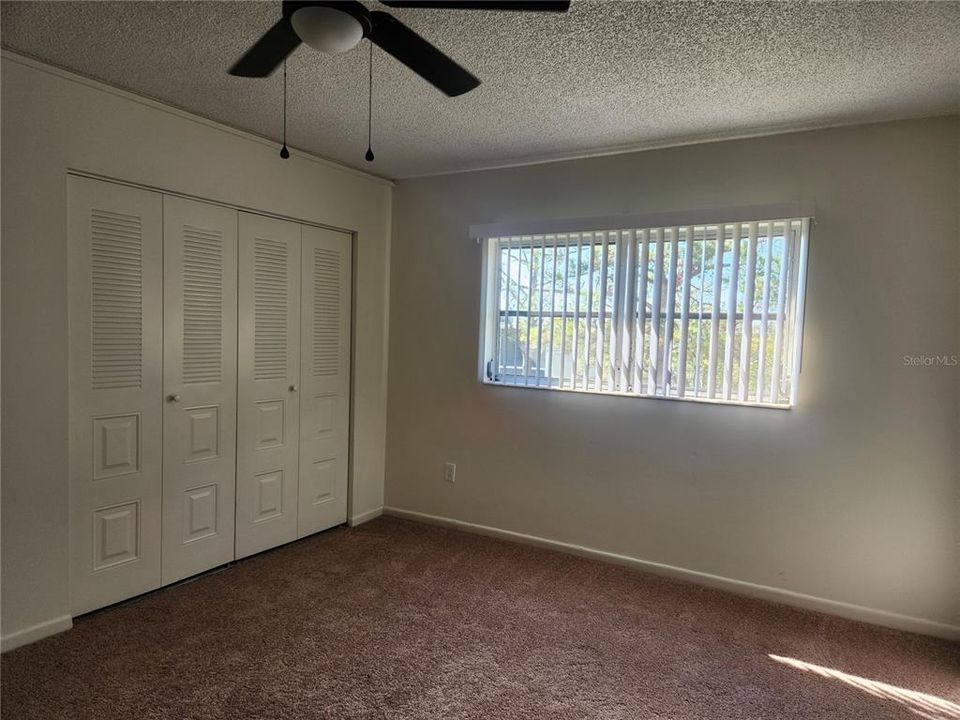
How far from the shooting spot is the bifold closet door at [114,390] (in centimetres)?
249

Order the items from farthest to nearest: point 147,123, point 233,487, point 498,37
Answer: point 233,487 < point 147,123 < point 498,37

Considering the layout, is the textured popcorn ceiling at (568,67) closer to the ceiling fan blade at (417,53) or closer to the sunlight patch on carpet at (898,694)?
the ceiling fan blade at (417,53)

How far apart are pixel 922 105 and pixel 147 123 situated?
11.2 ft

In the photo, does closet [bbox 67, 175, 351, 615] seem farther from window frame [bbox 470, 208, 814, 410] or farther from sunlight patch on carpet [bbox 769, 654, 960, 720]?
sunlight patch on carpet [bbox 769, 654, 960, 720]

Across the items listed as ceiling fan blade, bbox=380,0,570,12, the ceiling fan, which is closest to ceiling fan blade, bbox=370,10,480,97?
the ceiling fan

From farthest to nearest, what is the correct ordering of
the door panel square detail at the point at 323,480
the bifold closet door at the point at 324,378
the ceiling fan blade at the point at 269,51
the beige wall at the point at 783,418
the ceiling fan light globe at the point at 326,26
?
the door panel square detail at the point at 323,480 → the bifold closet door at the point at 324,378 → the beige wall at the point at 783,418 → the ceiling fan blade at the point at 269,51 → the ceiling fan light globe at the point at 326,26

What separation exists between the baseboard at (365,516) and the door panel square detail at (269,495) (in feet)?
1.90

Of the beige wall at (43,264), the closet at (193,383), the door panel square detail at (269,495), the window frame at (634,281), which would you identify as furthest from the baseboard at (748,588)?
the beige wall at (43,264)

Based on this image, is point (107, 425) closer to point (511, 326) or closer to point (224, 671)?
point (224, 671)

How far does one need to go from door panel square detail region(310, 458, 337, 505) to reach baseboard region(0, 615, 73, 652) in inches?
55.5

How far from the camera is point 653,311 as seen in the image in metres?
3.14

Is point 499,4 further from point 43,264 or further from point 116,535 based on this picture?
point 116,535

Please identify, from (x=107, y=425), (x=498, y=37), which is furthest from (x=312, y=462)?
(x=498, y=37)

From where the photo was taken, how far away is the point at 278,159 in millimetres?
3262
